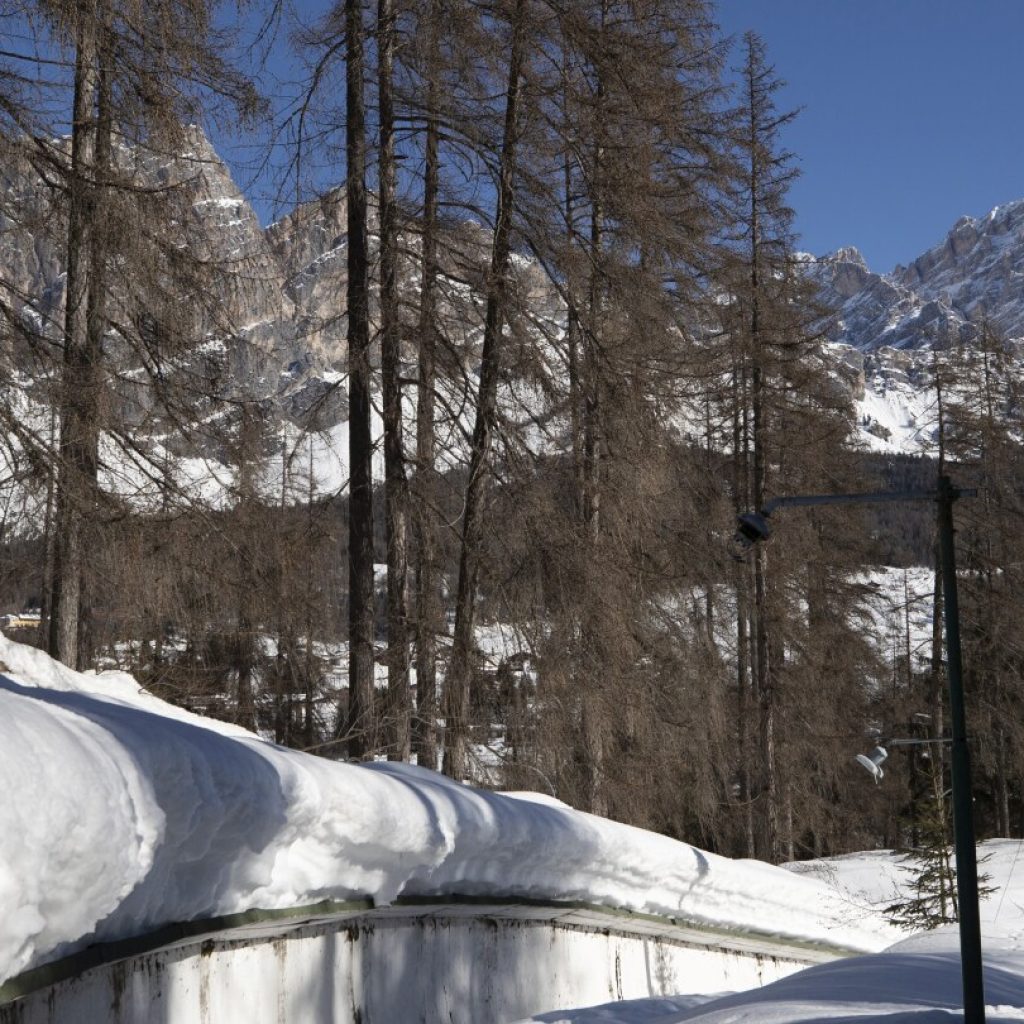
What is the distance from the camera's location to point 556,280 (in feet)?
41.6

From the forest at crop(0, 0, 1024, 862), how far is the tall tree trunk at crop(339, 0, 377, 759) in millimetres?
32

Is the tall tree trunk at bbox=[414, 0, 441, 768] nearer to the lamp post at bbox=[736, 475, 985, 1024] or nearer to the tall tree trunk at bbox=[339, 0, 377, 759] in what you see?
the tall tree trunk at bbox=[339, 0, 377, 759]

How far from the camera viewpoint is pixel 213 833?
12.6 ft

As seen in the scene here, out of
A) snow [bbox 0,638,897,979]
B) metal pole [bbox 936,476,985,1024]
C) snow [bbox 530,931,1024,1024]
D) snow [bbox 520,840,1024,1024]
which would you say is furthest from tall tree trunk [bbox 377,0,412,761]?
metal pole [bbox 936,476,985,1024]

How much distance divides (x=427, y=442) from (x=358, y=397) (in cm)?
84

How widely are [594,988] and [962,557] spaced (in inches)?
882

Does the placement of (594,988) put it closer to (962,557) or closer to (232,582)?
(232,582)

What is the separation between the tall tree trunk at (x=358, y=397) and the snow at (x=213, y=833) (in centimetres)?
457

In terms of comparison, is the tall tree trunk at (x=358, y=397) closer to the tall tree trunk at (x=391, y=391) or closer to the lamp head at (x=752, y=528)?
the tall tree trunk at (x=391, y=391)

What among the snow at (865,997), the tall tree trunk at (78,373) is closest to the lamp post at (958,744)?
the snow at (865,997)

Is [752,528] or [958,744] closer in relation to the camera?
[958,744]

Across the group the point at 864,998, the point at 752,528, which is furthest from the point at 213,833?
the point at 864,998

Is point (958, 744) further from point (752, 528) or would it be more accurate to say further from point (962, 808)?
point (752, 528)

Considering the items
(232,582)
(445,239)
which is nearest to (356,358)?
(445,239)
